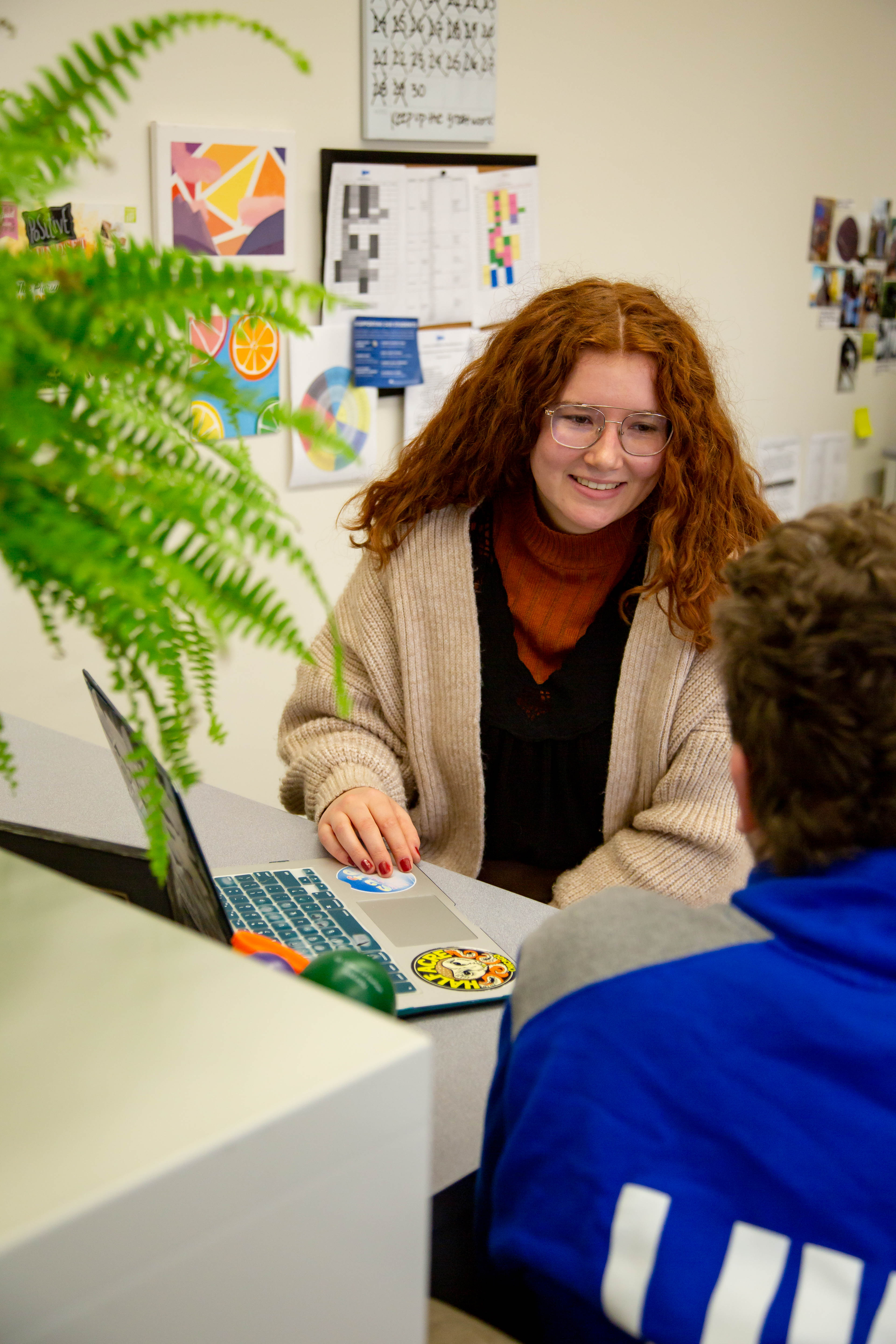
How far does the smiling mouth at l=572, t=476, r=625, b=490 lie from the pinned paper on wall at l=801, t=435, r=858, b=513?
249 cm

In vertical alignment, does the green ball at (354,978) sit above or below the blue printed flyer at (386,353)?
below

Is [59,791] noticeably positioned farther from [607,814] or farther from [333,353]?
[333,353]

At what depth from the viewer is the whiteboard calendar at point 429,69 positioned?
7.66 feet

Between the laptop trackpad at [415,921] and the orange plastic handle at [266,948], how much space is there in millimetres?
147

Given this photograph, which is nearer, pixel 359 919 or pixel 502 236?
pixel 359 919

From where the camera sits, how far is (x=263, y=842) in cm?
130

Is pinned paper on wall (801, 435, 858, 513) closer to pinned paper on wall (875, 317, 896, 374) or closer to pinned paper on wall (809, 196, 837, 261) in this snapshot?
pinned paper on wall (875, 317, 896, 374)

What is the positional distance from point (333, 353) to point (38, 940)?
2010 mm

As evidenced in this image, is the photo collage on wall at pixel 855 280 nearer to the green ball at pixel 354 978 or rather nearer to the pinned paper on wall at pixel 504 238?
the pinned paper on wall at pixel 504 238

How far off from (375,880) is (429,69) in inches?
75.2

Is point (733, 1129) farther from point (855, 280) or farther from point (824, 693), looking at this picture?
point (855, 280)

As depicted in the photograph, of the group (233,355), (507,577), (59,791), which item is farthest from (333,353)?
(59,791)

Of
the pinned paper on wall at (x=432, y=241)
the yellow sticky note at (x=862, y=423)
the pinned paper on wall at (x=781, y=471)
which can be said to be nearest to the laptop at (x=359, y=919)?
the pinned paper on wall at (x=432, y=241)

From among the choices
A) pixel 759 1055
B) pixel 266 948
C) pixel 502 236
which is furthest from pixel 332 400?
pixel 759 1055
